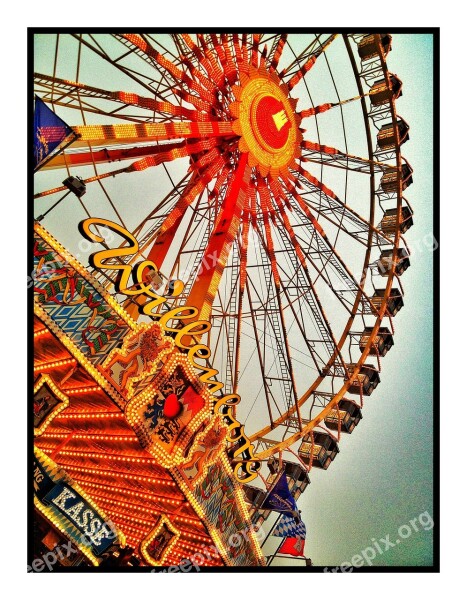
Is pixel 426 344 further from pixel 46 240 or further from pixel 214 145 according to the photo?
pixel 46 240

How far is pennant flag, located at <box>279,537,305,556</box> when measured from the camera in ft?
22.4

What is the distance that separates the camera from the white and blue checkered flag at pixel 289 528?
6.88 m

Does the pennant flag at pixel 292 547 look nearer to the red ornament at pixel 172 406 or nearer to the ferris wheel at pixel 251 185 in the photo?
the ferris wheel at pixel 251 185

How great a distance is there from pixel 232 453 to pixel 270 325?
242cm

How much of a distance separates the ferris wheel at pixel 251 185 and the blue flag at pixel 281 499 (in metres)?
0.42

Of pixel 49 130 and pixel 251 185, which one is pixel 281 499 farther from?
pixel 49 130

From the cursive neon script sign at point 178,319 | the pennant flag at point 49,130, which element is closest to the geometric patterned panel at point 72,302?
the cursive neon script sign at point 178,319

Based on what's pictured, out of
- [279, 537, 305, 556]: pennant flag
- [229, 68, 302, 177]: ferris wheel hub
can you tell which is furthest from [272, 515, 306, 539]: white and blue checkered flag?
[229, 68, 302, 177]: ferris wheel hub

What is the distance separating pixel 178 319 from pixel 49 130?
2.28m

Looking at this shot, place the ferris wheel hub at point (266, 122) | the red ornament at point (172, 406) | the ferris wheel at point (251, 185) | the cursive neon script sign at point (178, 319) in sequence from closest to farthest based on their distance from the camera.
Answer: the cursive neon script sign at point (178, 319)
the red ornament at point (172, 406)
the ferris wheel at point (251, 185)
the ferris wheel hub at point (266, 122)

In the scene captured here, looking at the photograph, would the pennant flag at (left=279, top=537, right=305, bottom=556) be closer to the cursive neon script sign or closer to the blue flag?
the blue flag

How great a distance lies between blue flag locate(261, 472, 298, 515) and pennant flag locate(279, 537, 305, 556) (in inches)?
13.9

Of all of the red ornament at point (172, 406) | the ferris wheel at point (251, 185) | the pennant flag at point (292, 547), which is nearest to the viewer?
the red ornament at point (172, 406)

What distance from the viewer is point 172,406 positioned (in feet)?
18.5
